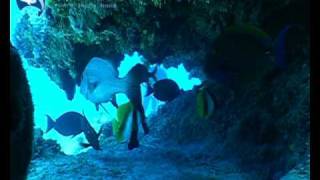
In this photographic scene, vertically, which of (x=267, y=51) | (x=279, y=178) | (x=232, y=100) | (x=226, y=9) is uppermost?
(x=226, y=9)

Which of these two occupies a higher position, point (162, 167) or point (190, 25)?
point (190, 25)

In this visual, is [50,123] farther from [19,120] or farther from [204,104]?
[204,104]

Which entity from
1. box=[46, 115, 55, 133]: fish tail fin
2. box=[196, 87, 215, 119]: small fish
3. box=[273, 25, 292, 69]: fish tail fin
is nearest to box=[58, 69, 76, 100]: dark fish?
box=[46, 115, 55, 133]: fish tail fin

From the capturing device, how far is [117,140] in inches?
117

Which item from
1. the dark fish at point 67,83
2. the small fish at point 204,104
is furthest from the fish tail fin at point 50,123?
the small fish at point 204,104

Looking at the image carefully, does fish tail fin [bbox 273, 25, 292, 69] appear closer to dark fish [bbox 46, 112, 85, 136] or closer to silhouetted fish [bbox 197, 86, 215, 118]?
silhouetted fish [bbox 197, 86, 215, 118]

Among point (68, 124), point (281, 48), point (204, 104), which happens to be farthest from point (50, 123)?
point (281, 48)

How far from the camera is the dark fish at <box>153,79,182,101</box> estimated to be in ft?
9.75

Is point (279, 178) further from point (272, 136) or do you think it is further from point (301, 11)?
point (301, 11)

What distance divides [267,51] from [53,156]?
1007 millimetres

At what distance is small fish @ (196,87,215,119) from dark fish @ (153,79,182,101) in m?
0.09

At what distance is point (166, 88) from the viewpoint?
2973mm

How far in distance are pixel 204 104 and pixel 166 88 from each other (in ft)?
0.57

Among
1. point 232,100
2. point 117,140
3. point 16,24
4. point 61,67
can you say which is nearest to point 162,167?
point 117,140
